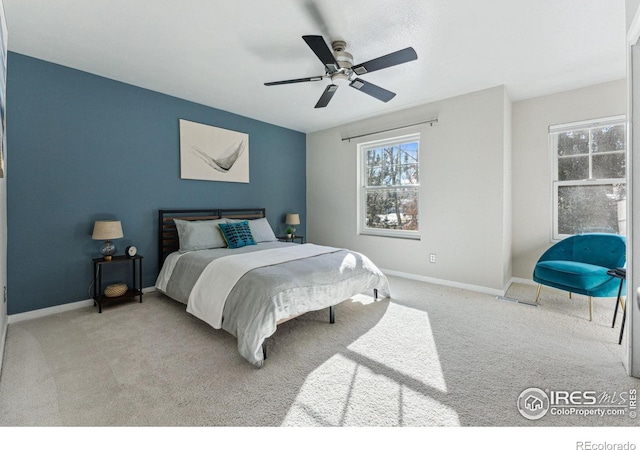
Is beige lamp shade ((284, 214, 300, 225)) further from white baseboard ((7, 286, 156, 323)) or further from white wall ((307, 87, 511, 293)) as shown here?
white baseboard ((7, 286, 156, 323))

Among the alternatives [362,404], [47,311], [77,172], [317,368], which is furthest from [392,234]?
[47,311]

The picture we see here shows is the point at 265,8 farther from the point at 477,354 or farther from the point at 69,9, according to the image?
the point at 477,354

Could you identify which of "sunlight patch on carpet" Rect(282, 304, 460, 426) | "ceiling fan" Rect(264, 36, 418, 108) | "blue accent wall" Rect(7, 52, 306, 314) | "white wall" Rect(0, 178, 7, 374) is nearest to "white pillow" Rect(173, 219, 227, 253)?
"blue accent wall" Rect(7, 52, 306, 314)

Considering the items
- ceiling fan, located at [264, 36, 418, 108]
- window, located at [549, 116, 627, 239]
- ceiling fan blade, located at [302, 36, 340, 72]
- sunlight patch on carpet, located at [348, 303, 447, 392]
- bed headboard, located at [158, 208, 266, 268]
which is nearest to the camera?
sunlight patch on carpet, located at [348, 303, 447, 392]

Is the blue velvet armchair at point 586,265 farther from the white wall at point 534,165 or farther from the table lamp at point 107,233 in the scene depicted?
the table lamp at point 107,233

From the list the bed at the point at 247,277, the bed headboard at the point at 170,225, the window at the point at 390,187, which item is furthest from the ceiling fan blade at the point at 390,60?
the bed headboard at the point at 170,225

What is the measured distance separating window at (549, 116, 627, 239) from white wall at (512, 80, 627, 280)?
0.34 feet

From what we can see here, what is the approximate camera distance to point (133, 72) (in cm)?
314

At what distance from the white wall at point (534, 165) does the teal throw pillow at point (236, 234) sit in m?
3.84

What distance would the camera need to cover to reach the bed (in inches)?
83.7

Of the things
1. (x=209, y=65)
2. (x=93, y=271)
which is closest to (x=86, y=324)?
(x=93, y=271)
